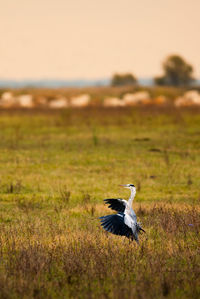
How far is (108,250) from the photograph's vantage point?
703cm

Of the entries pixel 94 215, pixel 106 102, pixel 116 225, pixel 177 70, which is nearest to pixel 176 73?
pixel 177 70

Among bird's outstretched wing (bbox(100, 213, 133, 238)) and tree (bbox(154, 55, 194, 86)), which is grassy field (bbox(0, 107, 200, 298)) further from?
tree (bbox(154, 55, 194, 86))

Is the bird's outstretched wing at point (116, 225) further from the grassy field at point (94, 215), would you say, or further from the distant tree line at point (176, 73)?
the distant tree line at point (176, 73)

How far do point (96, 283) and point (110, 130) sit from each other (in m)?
23.1

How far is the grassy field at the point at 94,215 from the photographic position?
19.9ft

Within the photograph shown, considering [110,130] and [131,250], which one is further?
[110,130]

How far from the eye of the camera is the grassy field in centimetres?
606

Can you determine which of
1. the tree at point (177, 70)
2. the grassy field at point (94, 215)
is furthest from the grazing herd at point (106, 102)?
the tree at point (177, 70)

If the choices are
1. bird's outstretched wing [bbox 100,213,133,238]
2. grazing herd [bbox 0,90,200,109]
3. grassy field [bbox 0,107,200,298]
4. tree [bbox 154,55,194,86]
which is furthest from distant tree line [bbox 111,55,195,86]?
bird's outstretched wing [bbox 100,213,133,238]

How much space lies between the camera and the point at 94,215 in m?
10.2

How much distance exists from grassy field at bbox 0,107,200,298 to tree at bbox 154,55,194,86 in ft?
331

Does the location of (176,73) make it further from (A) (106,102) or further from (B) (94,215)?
(B) (94,215)

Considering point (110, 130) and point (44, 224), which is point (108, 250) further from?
point (110, 130)

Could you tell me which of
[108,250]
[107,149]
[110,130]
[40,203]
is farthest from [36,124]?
[108,250]
